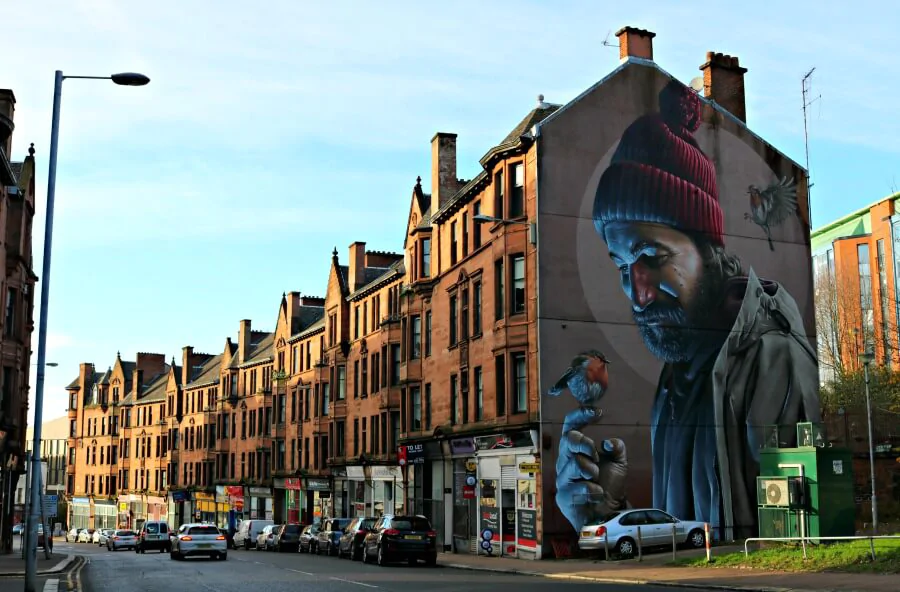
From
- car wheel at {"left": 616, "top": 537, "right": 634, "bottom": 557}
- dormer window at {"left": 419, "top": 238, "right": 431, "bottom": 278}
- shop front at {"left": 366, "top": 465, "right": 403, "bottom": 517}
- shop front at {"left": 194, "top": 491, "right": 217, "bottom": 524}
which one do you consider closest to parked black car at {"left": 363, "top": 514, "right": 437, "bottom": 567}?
car wheel at {"left": 616, "top": 537, "right": 634, "bottom": 557}

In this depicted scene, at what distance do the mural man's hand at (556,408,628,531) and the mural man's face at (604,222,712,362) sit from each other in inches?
160

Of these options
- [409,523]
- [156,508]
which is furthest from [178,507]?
[409,523]

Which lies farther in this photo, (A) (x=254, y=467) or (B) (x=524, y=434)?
(A) (x=254, y=467)

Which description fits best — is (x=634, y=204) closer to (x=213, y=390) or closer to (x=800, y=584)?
(x=800, y=584)

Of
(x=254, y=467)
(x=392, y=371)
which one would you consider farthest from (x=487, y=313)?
(x=254, y=467)

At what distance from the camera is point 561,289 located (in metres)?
35.7

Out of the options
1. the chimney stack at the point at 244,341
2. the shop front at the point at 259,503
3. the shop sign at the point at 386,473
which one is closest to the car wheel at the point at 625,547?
the shop sign at the point at 386,473

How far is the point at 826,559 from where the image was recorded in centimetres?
2277

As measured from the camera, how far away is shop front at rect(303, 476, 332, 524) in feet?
216

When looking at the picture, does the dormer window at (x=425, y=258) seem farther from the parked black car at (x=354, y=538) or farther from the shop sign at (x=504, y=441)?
the parked black car at (x=354, y=538)

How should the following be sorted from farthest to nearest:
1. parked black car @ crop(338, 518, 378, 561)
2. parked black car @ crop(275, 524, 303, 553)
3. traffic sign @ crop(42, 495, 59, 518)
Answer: parked black car @ crop(275, 524, 303, 553) → traffic sign @ crop(42, 495, 59, 518) → parked black car @ crop(338, 518, 378, 561)

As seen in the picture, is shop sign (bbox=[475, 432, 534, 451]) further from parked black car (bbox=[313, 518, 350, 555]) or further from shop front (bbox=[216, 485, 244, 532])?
shop front (bbox=[216, 485, 244, 532])

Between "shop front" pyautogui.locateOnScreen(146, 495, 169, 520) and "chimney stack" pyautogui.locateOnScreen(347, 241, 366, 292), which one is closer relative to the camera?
"chimney stack" pyautogui.locateOnScreen(347, 241, 366, 292)

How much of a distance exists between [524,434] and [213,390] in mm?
62716
